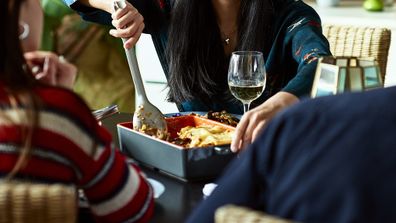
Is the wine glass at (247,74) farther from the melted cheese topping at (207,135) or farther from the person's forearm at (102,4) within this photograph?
the person's forearm at (102,4)

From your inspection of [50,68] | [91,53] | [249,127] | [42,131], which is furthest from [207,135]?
[91,53]

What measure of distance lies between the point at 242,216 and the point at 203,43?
137cm

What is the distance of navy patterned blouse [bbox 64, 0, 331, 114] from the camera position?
179cm

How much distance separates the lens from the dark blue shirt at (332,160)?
721 mm

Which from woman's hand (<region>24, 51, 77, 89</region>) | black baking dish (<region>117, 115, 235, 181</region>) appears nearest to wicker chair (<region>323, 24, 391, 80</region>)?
black baking dish (<region>117, 115, 235, 181</region>)

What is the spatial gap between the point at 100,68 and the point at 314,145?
3.00 meters

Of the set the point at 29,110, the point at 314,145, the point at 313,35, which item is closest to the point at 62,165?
the point at 29,110

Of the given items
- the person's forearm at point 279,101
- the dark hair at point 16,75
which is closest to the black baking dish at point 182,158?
the person's forearm at point 279,101

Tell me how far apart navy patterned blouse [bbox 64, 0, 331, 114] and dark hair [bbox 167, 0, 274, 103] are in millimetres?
28

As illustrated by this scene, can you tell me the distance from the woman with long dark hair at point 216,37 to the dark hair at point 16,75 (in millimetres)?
964

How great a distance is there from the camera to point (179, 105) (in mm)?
2059

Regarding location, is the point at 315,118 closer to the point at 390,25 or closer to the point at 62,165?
the point at 62,165

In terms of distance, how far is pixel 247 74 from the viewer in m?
1.54

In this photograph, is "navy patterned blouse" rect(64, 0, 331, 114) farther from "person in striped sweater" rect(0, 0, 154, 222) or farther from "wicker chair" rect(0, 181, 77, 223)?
"wicker chair" rect(0, 181, 77, 223)
